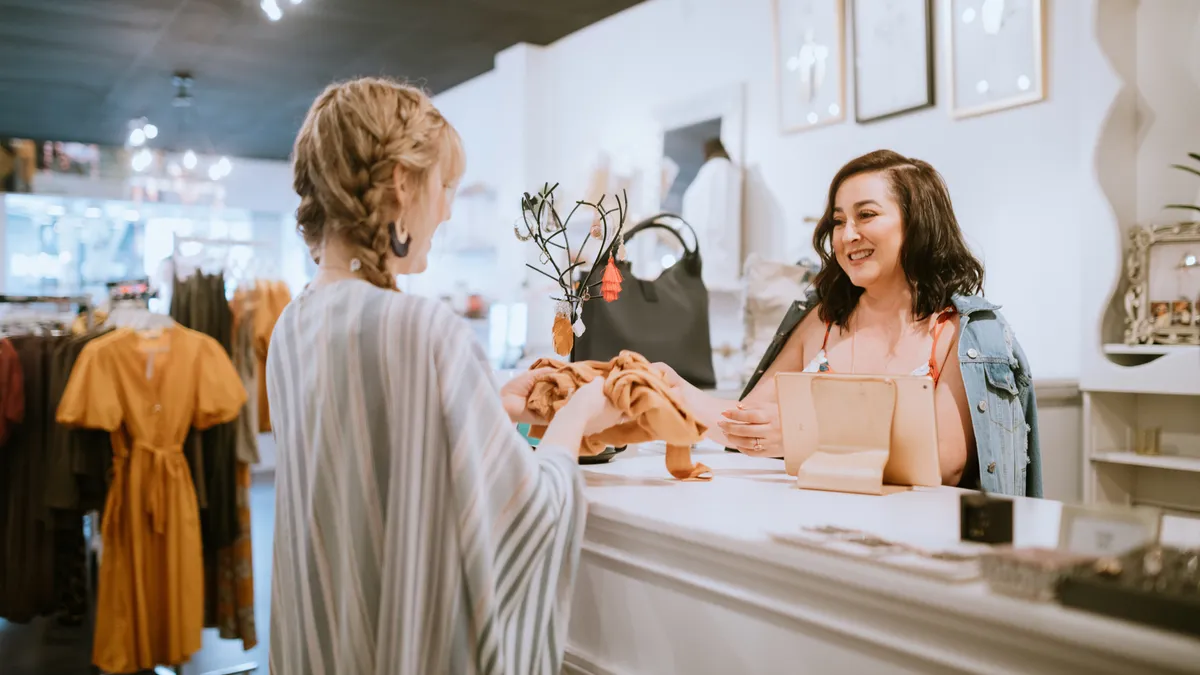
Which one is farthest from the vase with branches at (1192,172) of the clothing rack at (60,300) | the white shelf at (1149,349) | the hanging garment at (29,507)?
the clothing rack at (60,300)

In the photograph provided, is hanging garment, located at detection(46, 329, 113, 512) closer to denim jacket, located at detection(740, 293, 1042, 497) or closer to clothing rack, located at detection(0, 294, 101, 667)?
clothing rack, located at detection(0, 294, 101, 667)

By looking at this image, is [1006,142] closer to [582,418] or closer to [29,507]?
[582,418]

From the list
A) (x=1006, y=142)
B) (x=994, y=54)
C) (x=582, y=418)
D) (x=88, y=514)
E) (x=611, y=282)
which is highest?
(x=994, y=54)

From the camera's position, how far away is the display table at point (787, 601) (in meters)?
0.80

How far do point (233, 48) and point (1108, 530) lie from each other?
655 centimetres

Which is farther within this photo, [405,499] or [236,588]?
[236,588]

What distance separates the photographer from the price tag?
0.81 metres

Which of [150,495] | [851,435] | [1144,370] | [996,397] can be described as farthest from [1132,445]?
[150,495]

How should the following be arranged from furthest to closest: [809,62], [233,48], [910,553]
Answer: [233,48], [809,62], [910,553]

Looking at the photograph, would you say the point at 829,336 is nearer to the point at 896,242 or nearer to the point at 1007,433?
the point at 896,242

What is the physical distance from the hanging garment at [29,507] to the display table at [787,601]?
2.85 m

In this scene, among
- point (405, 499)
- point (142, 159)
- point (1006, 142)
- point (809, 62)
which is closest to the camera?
point (405, 499)

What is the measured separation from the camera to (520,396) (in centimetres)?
148

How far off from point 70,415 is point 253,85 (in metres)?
4.93
